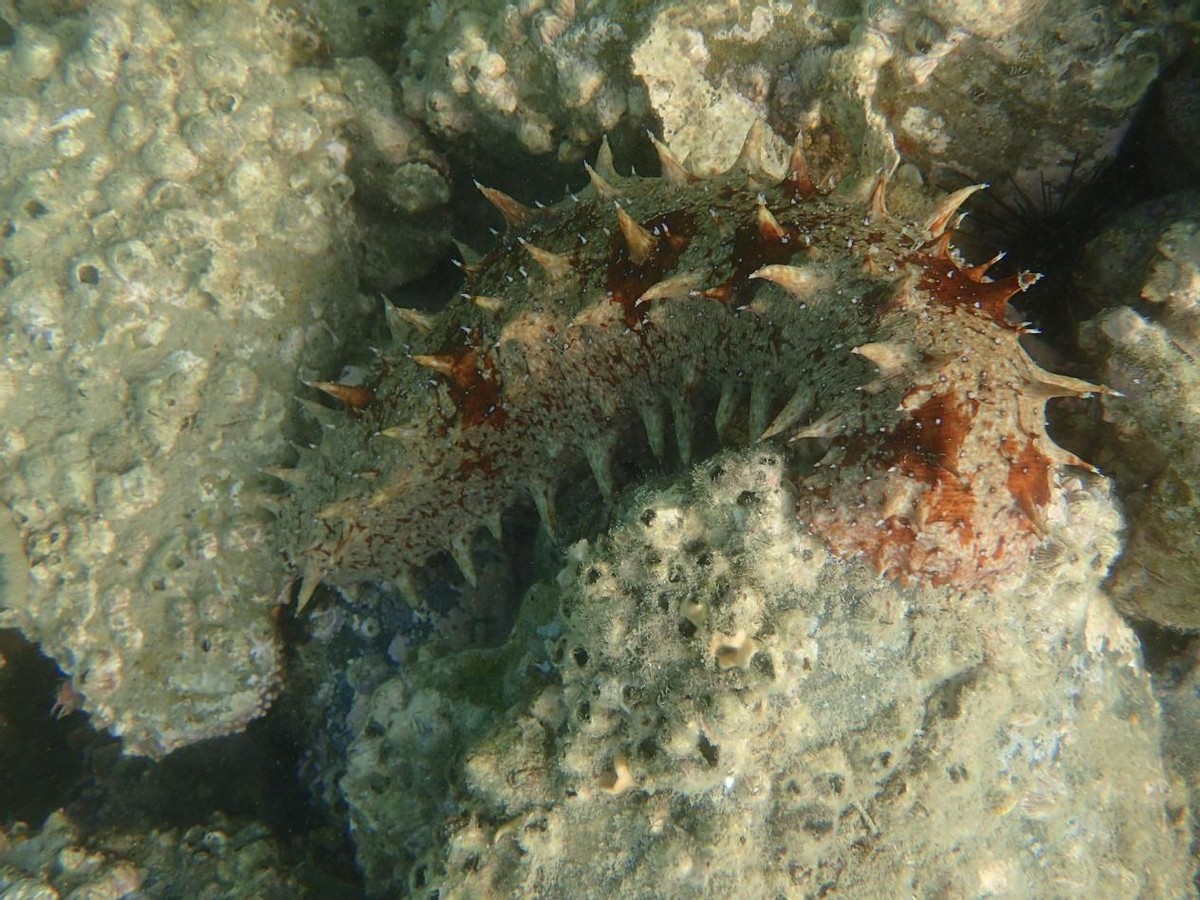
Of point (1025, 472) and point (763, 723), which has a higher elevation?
point (1025, 472)

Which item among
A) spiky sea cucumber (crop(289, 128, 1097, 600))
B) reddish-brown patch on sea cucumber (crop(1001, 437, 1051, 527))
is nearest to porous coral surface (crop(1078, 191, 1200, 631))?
spiky sea cucumber (crop(289, 128, 1097, 600))

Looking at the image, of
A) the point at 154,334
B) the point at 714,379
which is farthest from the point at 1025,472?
the point at 154,334

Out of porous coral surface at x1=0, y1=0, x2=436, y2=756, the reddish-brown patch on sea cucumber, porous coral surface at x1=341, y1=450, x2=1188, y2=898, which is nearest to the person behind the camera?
the reddish-brown patch on sea cucumber

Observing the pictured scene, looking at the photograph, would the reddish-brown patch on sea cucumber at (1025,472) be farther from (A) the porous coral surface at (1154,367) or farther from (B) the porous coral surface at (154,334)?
(B) the porous coral surface at (154,334)

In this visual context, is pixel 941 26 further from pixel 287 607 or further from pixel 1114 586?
pixel 287 607

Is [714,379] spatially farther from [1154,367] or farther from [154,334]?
[154,334]

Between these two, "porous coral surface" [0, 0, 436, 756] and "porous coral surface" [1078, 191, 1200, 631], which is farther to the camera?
"porous coral surface" [0, 0, 436, 756]

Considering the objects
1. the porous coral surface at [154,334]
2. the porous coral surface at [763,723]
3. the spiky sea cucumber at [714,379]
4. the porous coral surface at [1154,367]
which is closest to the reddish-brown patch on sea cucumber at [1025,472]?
the spiky sea cucumber at [714,379]

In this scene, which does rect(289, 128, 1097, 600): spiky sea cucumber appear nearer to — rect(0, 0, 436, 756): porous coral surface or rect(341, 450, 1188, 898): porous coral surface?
rect(341, 450, 1188, 898): porous coral surface
